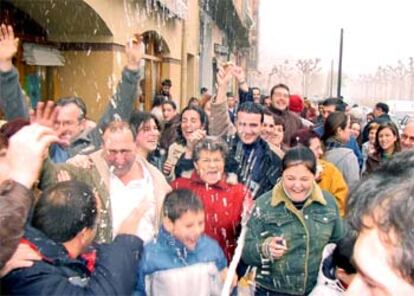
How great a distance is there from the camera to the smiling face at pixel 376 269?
1035 millimetres

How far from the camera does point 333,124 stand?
18.2ft

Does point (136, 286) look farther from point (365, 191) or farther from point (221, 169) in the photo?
point (365, 191)

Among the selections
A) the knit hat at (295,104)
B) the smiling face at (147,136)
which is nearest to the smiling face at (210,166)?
the smiling face at (147,136)

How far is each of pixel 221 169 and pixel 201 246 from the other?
925 mm

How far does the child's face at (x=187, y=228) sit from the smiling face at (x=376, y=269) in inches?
69.7

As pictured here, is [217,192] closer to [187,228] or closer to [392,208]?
[187,228]

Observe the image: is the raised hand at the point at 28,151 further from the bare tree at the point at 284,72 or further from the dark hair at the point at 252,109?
the bare tree at the point at 284,72

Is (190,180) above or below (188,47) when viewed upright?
below

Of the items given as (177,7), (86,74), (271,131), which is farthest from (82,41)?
(271,131)

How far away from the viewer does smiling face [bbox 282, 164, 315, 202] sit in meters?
3.47

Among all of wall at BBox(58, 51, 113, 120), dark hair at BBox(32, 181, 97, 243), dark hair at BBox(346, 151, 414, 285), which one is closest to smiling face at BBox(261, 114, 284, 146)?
dark hair at BBox(32, 181, 97, 243)

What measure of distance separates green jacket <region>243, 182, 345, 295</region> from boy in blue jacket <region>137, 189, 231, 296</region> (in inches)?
20.0

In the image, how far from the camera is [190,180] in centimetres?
384

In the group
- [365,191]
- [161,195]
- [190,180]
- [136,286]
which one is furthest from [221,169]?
[365,191]
